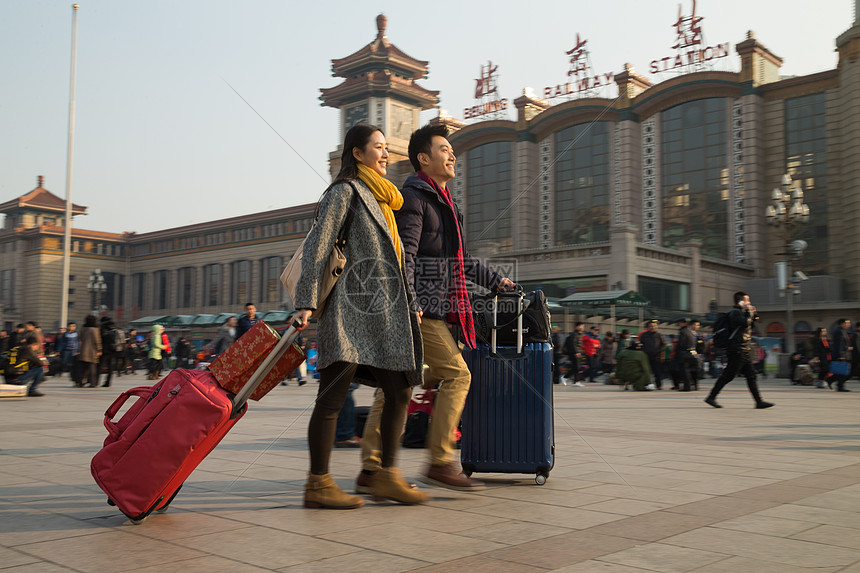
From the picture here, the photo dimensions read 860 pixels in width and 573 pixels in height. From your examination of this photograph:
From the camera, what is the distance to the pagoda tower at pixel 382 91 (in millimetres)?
79312

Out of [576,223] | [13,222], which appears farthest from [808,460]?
[13,222]

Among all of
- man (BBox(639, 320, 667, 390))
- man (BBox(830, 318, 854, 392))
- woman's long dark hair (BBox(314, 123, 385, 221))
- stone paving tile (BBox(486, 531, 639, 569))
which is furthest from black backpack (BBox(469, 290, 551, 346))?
man (BBox(830, 318, 854, 392))

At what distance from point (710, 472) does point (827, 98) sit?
152 ft

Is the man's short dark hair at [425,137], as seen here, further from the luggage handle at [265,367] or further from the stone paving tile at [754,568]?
the stone paving tile at [754,568]

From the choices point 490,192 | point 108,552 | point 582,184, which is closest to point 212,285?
point 490,192

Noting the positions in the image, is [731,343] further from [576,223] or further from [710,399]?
[576,223]

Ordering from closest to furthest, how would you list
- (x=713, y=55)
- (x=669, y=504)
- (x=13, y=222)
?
(x=669, y=504)
(x=713, y=55)
(x=13, y=222)

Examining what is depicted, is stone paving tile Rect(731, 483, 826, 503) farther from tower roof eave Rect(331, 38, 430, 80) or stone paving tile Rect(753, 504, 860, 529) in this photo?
tower roof eave Rect(331, 38, 430, 80)

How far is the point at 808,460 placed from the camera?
213 inches

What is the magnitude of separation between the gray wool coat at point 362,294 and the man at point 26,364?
11.1 meters

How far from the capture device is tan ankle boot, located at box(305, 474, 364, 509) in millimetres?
3613

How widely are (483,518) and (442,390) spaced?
0.87 meters

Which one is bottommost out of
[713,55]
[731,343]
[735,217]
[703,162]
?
[731,343]

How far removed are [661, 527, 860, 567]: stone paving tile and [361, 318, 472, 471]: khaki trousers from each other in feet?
4.54
